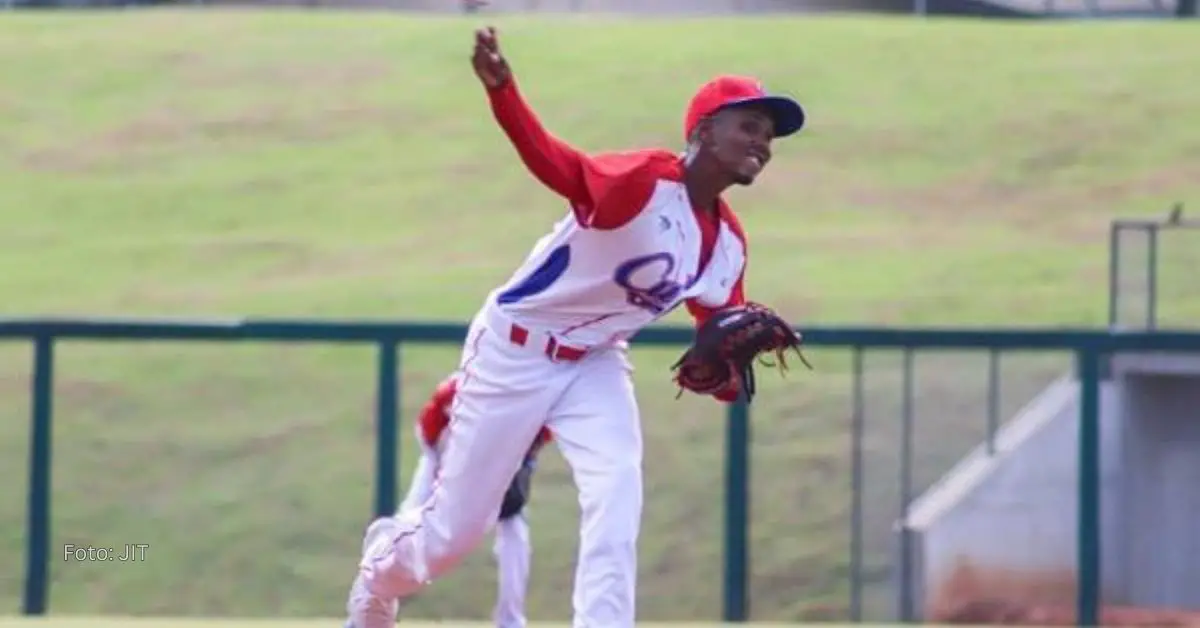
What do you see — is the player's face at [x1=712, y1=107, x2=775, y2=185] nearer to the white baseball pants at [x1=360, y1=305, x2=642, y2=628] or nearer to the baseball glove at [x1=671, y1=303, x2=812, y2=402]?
the baseball glove at [x1=671, y1=303, x2=812, y2=402]

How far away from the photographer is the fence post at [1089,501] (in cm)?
1151

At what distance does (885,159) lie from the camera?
25266 millimetres

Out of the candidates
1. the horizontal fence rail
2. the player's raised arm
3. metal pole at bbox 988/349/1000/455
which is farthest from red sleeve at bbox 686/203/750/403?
metal pole at bbox 988/349/1000/455

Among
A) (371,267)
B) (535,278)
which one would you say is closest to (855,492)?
(535,278)

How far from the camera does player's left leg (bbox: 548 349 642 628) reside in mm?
6539

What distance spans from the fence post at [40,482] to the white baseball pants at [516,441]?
4578mm

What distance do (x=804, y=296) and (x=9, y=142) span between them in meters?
10.6

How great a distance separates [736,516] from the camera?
37.9 ft

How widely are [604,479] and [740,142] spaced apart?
103cm

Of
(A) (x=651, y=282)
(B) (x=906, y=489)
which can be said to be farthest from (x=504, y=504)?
(B) (x=906, y=489)

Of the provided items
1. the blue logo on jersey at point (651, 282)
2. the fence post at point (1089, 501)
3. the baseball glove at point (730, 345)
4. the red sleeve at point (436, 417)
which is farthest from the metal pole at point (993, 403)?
the blue logo on jersey at point (651, 282)

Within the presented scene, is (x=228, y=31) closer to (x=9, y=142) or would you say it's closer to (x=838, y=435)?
(x=9, y=142)

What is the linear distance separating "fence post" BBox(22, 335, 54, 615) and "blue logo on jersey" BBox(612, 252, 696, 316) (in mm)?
5171

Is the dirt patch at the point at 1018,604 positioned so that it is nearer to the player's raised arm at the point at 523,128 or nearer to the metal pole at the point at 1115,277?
the metal pole at the point at 1115,277
